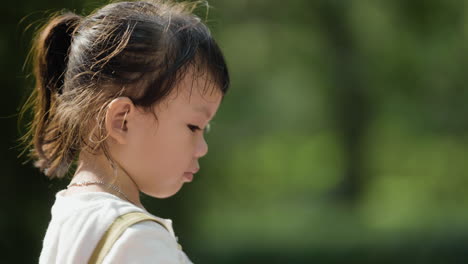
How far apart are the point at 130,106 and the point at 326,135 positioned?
673 inches

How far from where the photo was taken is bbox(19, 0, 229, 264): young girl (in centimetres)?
175

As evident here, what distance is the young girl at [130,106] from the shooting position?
1747mm

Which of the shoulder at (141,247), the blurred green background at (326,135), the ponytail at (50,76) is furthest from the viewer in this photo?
the blurred green background at (326,135)

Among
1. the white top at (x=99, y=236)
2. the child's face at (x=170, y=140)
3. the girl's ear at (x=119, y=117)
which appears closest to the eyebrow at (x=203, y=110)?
the child's face at (x=170, y=140)

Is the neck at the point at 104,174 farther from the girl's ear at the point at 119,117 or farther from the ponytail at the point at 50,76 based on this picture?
the ponytail at the point at 50,76

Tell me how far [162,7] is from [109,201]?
574 mm

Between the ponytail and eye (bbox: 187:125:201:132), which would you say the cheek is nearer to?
eye (bbox: 187:125:201:132)

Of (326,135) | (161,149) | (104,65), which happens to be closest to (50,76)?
(104,65)

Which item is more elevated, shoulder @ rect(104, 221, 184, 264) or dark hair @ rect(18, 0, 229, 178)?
dark hair @ rect(18, 0, 229, 178)

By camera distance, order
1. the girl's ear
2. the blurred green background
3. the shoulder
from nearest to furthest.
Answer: the shoulder, the girl's ear, the blurred green background

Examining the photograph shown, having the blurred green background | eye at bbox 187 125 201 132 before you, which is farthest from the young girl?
the blurred green background

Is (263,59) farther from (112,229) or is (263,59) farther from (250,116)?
(112,229)

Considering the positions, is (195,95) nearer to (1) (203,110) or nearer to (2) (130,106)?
(1) (203,110)

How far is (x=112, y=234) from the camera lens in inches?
60.2
